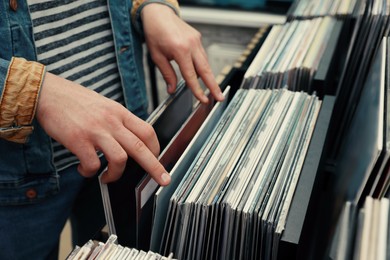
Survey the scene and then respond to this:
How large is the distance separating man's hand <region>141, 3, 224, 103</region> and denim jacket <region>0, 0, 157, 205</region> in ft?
0.20

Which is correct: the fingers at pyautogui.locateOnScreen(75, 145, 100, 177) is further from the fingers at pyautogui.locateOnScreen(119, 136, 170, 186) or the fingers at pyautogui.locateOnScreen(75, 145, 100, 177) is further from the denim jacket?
the denim jacket

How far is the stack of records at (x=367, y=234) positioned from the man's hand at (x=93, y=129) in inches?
9.8

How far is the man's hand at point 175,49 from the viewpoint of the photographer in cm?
79

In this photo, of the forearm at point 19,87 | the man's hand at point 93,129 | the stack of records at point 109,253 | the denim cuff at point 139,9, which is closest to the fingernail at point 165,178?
the man's hand at point 93,129

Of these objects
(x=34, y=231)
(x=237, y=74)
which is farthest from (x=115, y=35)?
(x=34, y=231)

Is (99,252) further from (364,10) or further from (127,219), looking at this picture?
(364,10)

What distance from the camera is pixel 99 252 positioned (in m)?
0.50

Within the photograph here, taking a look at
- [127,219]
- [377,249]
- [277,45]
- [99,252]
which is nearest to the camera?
[377,249]

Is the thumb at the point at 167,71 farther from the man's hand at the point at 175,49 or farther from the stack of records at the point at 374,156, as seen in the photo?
the stack of records at the point at 374,156

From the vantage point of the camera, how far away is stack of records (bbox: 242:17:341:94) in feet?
2.76

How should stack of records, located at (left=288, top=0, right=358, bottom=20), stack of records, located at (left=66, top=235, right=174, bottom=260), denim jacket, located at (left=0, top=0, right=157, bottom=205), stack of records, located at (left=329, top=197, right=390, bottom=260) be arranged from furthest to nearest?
1. stack of records, located at (left=288, top=0, right=358, bottom=20)
2. denim jacket, located at (left=0, top=0, right=157, bottom=205)
3. stack of records, located at (left=66, top=235, right=174, bottom=260)
4. stack of records, located at (left=329, top=197, right=390, bottom=260)

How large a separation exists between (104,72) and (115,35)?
0.09 meters

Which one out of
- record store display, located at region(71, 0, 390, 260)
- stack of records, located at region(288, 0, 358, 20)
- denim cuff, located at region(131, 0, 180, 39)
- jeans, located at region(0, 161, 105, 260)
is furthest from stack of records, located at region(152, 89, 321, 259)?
stack of records, located at region(288, 0, 358, 20)

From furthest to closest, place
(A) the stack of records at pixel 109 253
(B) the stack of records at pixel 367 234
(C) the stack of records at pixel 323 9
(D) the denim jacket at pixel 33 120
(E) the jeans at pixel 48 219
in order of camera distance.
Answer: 1. (C) the stack of records at pixel 323 9
2. (E) the jeans at pixel 48 219
3. (D) the denim jacket at pixel 33 120
4. (A) the stack of records at pixel 109 253
5. (B) the stack of records at pixel 367 234
